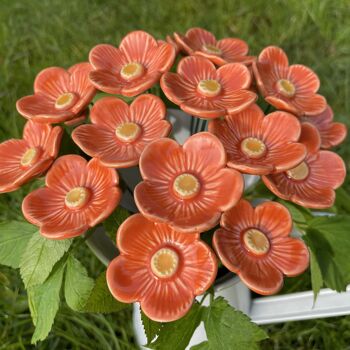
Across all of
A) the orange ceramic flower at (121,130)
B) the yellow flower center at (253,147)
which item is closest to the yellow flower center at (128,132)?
the orange ceramic flower at (121,130)

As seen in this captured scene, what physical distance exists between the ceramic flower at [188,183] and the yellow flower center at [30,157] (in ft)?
0.43

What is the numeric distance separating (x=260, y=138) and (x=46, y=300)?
31 centimetres

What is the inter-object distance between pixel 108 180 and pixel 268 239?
19 centimetres

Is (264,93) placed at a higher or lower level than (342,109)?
higher

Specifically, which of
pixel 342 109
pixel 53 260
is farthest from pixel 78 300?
pixel 342 109

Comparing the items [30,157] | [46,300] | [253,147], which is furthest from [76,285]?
[253,147]

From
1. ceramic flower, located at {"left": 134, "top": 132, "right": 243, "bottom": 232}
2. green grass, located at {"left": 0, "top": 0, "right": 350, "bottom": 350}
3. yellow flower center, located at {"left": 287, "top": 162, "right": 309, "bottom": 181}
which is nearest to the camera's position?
ceramic flower, located at {"left": 134, "top": 132, "right": 243, "bottom": 232}

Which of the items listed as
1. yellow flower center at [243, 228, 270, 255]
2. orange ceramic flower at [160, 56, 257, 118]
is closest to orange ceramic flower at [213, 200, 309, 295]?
yellow flower center at [243, 228, 270, 255]

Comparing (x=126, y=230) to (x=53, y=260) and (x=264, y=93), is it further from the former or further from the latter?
(x=264, y=93)

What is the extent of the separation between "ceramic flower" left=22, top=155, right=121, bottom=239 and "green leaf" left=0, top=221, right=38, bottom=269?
3.7 inches

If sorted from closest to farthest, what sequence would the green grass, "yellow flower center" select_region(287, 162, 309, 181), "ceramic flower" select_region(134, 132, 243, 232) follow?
1. "ceramic flower" select_region(134, 132, 243, 232)
2. "yellow flower center" select_region(287, 162, 309, 181)
3. the green grass

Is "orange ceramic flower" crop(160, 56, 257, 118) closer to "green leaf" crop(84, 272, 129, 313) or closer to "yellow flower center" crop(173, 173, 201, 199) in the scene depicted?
"yellow flower center" crop(173, 173, 201, 199)

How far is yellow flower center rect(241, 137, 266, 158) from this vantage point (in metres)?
0.50

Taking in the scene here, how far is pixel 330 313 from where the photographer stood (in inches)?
24.0
